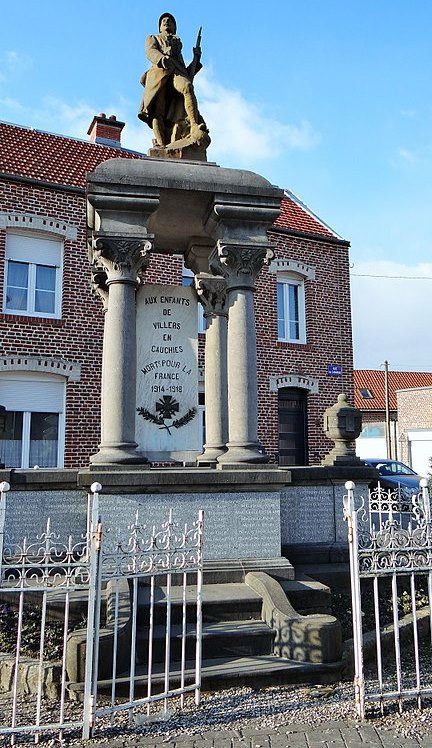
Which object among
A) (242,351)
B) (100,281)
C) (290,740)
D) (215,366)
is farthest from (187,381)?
(290,740)

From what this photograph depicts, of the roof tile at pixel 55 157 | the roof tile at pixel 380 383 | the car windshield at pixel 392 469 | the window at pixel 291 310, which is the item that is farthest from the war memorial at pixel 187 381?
the roof tile at pixel 380 383

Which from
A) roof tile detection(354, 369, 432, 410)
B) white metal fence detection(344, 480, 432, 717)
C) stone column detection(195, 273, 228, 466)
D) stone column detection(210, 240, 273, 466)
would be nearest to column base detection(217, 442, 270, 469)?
stone column detection(210, 240, 273, 466)

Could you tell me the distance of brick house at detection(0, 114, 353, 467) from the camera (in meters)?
13.4

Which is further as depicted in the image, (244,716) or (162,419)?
(162,419)

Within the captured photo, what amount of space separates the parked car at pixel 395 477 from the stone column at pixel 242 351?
35.3 feet

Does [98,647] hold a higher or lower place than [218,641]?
higher

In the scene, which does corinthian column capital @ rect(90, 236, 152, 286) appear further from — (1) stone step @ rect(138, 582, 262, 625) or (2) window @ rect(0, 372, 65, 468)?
(2) window @ rect(0, 372, 65, 468)

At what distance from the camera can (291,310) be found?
17.0 meters

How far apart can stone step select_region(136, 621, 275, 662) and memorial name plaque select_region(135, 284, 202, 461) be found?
2572 millimetres

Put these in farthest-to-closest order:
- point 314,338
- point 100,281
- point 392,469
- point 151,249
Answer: point 392,469
point 314,338
point 100,281
point 151,249

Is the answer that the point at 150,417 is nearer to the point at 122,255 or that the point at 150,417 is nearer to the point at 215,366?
the point at 215,366

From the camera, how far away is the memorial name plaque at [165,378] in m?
7.18

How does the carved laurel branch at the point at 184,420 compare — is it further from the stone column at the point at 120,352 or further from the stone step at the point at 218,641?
the stone step at the point at 218,641

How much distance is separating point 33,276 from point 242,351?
8665mm
